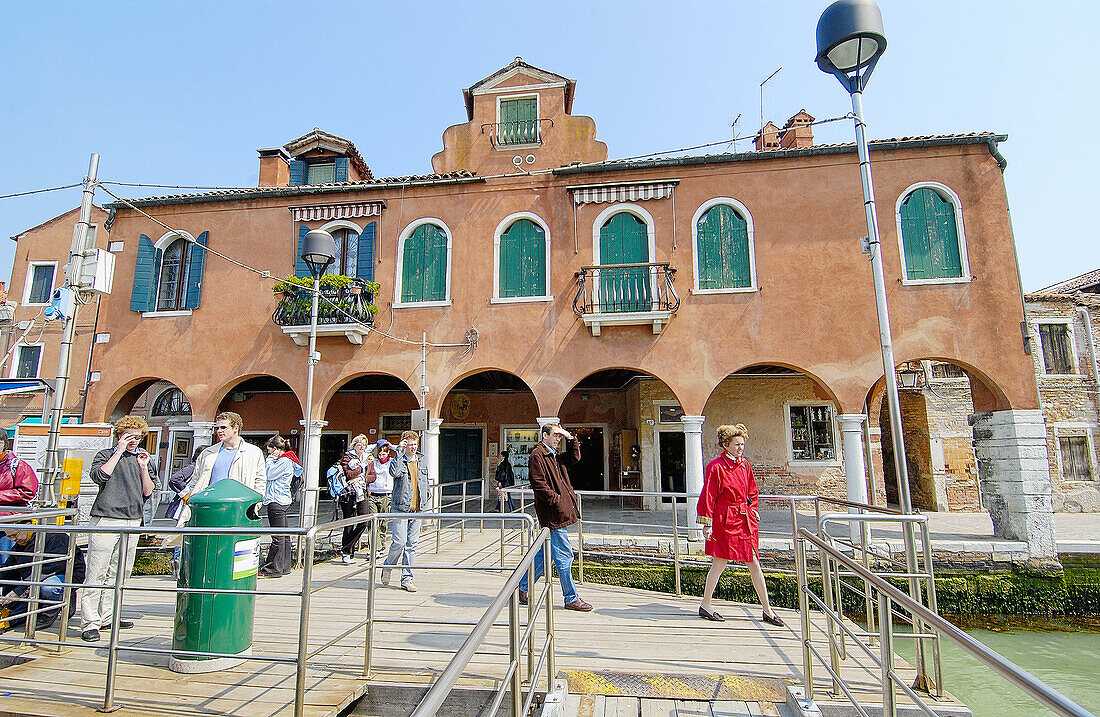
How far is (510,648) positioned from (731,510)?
11.4 feet

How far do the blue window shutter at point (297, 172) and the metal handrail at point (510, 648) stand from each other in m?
16.6

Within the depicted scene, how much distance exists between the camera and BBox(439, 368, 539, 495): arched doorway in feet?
58.7

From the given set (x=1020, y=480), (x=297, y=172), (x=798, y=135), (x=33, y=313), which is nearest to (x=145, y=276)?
(x=297, y=172)

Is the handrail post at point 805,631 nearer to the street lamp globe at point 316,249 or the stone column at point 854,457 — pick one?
the stone column at point 854,457

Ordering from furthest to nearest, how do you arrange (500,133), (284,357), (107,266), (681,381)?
(500,133) → (284,357) → (681,381) → (107,266)

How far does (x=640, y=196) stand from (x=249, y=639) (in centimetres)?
1110

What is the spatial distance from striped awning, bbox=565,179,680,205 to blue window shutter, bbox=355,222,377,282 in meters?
4.75

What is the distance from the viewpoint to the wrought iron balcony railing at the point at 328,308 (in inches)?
508

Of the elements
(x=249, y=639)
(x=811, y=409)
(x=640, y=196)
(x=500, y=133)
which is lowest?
(x=249, y=639)

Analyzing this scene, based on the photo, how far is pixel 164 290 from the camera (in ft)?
46.5

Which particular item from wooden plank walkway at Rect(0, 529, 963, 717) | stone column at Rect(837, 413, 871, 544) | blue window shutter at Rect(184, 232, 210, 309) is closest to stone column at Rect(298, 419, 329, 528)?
wooden plank walkway at Rect(0, 529, 963, 717)

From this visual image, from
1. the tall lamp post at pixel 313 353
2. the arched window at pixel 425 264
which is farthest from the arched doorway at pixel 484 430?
the tall lamp post at pixel 313 353

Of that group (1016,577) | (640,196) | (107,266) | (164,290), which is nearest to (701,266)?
(640,196)

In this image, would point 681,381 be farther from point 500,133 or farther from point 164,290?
point 164,290
